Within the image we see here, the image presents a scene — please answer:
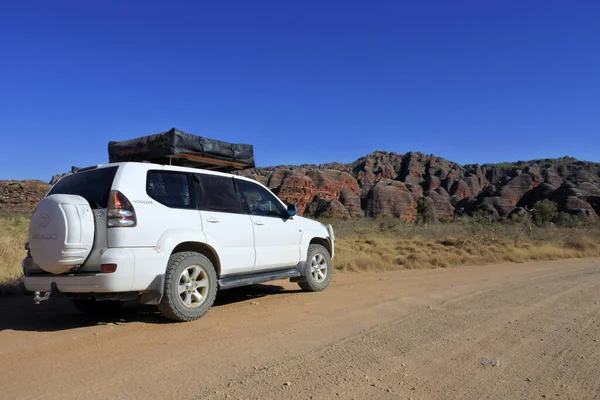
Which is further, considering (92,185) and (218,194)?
(218,194)

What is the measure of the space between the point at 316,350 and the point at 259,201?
11.1ft

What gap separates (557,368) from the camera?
3.98m

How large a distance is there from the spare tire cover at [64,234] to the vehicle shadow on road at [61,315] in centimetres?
95

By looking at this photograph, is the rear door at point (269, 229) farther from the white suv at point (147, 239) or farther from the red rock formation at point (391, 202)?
the red rock formation at point (391, 202)

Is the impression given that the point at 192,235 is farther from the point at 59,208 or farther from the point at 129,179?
the point at 59,208

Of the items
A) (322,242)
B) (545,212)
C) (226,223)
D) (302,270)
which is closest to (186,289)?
(226,223)

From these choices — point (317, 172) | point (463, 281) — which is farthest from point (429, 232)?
point (317, 172)

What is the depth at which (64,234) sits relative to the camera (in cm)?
494

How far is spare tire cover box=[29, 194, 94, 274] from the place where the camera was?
16.2 feet

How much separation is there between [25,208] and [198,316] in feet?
137

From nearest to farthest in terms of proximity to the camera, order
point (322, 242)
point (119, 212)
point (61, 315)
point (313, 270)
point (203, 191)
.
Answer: point (119, 212) < point (203, 191) < point (61, 315) < point (313, 270) < point (322, 242)

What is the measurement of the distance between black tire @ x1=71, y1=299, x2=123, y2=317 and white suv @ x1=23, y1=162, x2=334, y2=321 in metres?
0.02

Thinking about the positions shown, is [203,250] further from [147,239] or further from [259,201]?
[259,201]

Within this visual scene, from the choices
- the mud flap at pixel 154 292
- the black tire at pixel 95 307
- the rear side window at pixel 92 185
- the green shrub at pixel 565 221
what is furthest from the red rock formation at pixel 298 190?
the mud flap at pixel 154 292
